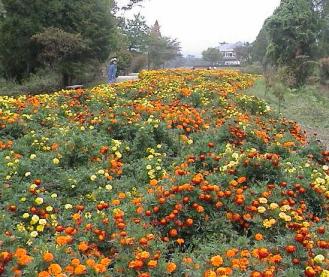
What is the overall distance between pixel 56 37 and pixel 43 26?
1.55 m

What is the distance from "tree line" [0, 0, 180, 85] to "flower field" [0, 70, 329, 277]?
435 inches

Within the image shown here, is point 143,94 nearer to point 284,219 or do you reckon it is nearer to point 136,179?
point 136,179

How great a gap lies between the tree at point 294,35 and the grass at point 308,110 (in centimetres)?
250

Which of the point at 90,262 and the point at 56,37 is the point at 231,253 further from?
the point at 56,37

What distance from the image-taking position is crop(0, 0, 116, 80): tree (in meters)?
17.5

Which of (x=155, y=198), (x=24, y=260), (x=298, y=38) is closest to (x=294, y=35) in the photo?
(x=298, y=38)

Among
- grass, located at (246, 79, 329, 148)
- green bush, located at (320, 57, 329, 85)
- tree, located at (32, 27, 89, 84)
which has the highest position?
tree, located at (32, 27, 89, 84)

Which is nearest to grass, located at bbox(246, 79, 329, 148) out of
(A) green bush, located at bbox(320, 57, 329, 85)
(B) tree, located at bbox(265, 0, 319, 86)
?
(A) green bush, located at bbox(320, 57, 329, 85)

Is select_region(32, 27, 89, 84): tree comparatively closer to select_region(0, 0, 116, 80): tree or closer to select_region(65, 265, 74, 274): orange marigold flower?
select_region(0, 0, 116, 80): tree

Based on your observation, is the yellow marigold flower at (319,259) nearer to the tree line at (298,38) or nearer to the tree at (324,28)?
the tree line at (298,38)

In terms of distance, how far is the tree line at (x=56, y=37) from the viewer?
56.7ft

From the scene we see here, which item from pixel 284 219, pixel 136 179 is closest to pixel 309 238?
pixel 284 219

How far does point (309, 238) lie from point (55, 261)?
153 centimetres

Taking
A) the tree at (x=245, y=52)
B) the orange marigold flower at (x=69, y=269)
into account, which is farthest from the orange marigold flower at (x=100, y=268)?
the tree at (x=245, y=52)
